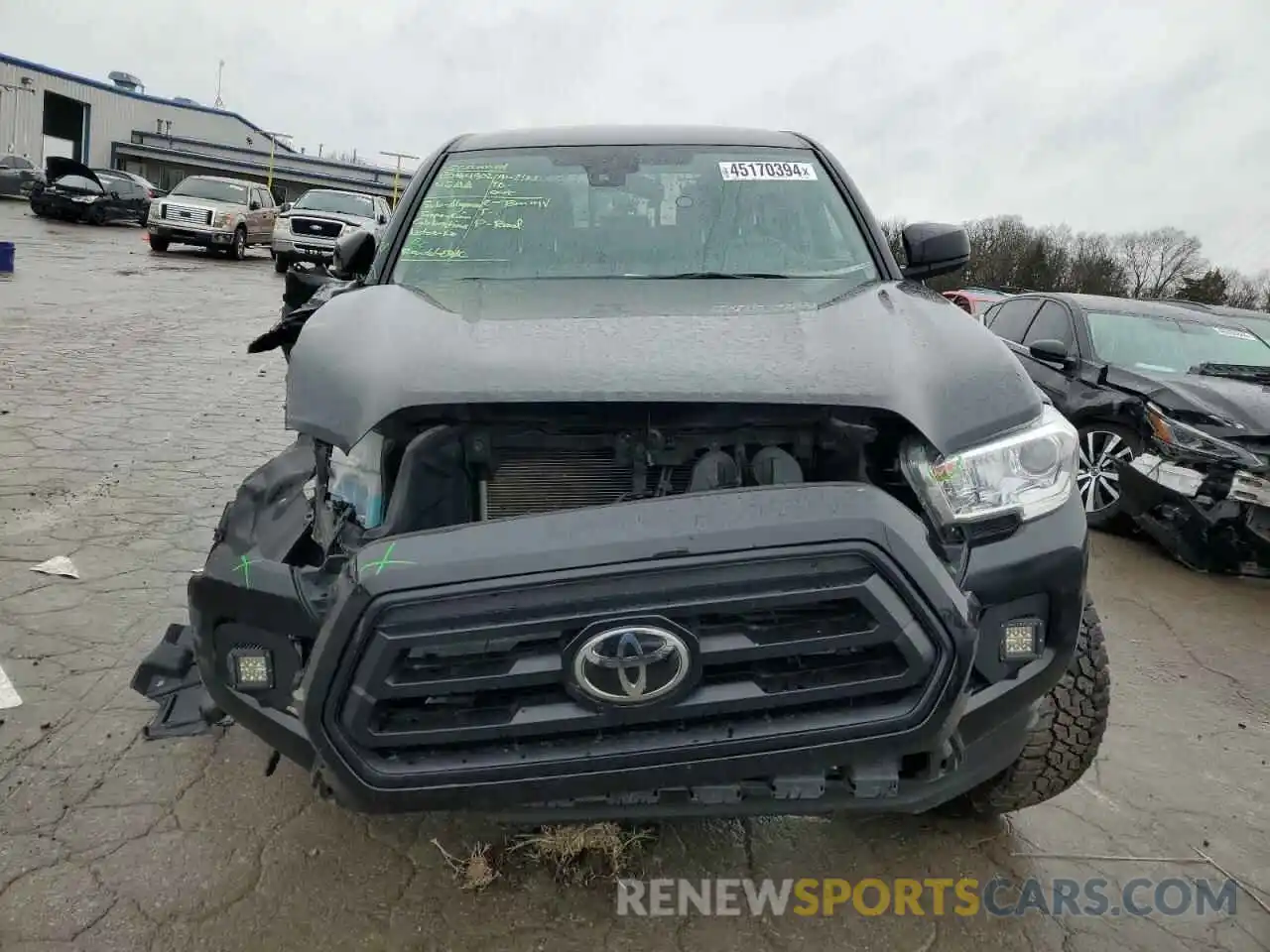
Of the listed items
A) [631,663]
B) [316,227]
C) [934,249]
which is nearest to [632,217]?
[934,249]

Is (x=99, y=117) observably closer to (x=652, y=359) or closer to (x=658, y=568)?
(x=652, y=359)

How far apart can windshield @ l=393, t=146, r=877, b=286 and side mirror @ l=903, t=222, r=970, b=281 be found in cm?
35

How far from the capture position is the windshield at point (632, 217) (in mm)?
2879

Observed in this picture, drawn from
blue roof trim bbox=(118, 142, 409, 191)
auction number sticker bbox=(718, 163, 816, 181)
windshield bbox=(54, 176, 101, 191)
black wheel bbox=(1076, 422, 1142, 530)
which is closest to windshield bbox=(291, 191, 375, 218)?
windshield bbox=(54, 176, 101, 191)

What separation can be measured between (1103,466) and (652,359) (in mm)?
4694

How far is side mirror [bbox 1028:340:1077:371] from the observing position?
596 cm

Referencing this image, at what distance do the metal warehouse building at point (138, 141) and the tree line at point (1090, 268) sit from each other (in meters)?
30.2

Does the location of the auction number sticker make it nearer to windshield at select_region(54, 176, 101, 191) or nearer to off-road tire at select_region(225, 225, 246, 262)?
off-road tire at select_region(225, 225, 246, 262)

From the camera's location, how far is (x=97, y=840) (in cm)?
226

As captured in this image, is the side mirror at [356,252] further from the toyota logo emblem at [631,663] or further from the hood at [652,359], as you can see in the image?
the toyota logo emblem at [631,663]

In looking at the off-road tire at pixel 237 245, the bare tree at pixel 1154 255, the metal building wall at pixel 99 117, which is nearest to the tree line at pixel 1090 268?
the bare tree at pixel 1154 255

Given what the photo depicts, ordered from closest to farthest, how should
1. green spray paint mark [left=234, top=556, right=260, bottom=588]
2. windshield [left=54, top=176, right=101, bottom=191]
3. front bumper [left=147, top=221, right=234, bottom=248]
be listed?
1. green spray paint mark [left=234, top=556, right=260, bottom=588]
2. front bumper [left=147, top=221, right=234, bottom=248]
3. windshield [left=54, top=176, right=101, bottom=191]

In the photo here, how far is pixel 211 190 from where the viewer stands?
20344 mm

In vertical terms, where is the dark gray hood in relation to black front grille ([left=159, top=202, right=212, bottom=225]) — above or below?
above
